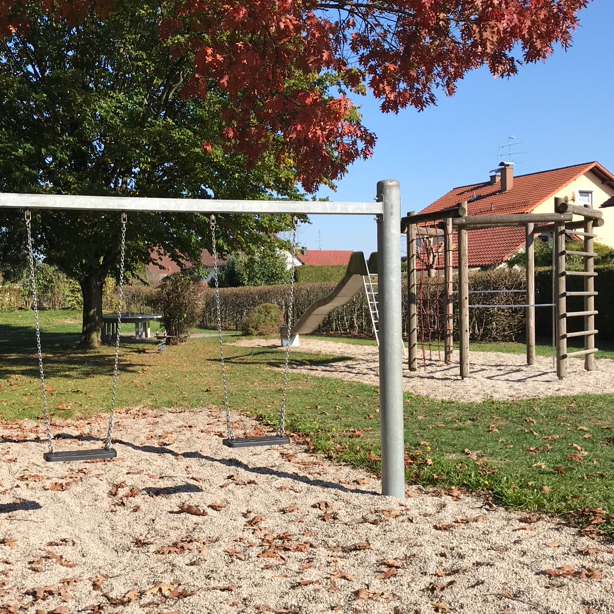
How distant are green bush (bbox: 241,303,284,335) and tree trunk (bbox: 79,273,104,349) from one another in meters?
5.64

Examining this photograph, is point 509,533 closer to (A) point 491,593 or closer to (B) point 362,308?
(A) point 491,593

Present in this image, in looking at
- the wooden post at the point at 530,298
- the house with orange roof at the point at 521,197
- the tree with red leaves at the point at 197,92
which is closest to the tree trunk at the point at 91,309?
the tree with red leaves at the point at 197,92

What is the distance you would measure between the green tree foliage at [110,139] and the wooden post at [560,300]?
6600 millimetres

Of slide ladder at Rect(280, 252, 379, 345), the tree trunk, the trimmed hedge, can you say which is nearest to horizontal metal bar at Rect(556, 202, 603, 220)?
slide ladder at Rect(280, 252, 379, 345)

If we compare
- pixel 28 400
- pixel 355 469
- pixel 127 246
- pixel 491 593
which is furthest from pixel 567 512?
pixel 127 246

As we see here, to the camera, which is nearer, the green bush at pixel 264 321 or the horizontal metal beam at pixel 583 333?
the horizontal metal beam at pixel 583 333

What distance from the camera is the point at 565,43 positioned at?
877 cm

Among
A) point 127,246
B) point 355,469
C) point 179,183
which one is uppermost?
point 179,183

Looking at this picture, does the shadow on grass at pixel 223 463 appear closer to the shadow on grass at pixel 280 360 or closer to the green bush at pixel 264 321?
the shadow on grass at pixel 280 360

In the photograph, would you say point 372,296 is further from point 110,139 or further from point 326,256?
point 326,256

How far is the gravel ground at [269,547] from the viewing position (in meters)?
3.50

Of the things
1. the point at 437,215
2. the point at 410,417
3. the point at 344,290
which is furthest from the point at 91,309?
the point at 410,417

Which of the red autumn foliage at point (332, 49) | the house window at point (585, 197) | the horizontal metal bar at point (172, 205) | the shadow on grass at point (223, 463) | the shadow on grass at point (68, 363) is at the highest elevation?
the house window at point (585, 197)

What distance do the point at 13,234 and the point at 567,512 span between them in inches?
617
